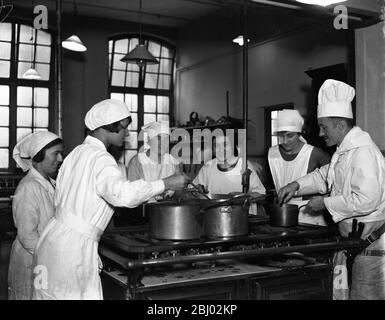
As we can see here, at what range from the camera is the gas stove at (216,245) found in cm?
226

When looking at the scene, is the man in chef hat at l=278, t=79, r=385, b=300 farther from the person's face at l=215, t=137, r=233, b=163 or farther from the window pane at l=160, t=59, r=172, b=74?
the window pane at l=160, t=59, r=172, b=74

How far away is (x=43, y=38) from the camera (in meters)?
10.3

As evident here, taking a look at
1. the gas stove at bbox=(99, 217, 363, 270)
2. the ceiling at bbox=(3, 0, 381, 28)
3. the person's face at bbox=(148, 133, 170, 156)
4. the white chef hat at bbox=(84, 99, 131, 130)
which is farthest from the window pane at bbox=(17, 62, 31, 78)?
the white chef hat at bbox=(84, 99, 131, 130)

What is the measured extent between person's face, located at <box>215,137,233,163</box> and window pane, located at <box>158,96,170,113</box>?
24.1 feet

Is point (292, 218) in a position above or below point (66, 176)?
below

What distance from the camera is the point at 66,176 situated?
2445 millimetres

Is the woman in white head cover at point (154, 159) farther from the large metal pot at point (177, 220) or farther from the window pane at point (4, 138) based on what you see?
the window pane at point (4, 138)

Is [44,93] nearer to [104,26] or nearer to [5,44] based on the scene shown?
[5,44]

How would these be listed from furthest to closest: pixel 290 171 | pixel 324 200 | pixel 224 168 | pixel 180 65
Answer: pixel 180 65, pixel 224 168, pixel 290 171, pixel 324 200

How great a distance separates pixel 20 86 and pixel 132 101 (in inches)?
103

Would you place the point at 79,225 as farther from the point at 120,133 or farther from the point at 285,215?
the point at 285,215

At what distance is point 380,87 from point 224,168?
1610 millimetres

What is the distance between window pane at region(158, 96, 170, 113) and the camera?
11609 mm

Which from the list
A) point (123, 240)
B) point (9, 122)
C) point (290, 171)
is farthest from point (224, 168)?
point (9, 122)
